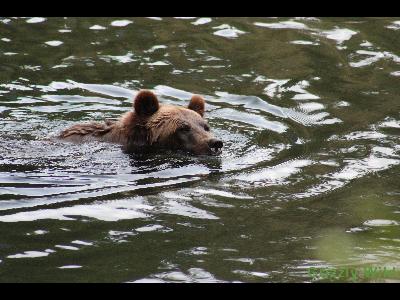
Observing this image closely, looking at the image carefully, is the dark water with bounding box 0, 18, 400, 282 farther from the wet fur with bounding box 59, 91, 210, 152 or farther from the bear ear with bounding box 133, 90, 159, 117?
the bear ear with bounding box 133, 90, 159, 117

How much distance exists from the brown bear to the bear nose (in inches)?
4.1

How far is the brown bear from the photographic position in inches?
442

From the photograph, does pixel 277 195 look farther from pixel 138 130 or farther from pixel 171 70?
pixel 171 70

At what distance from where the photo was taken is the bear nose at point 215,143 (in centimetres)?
1084

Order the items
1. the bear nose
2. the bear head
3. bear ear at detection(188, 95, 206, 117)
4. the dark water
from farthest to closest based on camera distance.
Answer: bear ear at detection(188, 95, 206, 117) → the bear head → the bear nose → the dark water

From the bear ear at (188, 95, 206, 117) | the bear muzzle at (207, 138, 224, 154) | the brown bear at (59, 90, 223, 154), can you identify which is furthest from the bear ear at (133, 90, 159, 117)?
the bear muzzle at (207, 138, 224, 154)

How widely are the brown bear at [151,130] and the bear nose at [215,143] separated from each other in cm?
10

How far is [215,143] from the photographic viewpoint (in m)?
A: 10.9

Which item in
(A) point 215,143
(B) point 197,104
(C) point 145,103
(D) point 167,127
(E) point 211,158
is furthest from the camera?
(B) point 197,104

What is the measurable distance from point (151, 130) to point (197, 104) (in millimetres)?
839

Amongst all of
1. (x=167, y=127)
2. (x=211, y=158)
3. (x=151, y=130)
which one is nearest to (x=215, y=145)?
(x=211, y=158)

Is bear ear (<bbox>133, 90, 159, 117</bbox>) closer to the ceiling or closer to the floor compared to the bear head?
closer to the ceiling

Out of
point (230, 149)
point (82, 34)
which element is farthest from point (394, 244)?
point (82, 34)

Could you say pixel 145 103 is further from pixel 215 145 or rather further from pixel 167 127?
pixel 215 145
